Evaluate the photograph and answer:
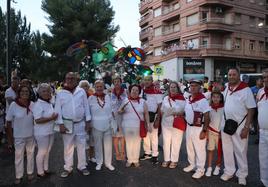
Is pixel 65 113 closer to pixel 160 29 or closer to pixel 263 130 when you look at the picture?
pixel 263 130

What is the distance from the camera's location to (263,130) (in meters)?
5.28

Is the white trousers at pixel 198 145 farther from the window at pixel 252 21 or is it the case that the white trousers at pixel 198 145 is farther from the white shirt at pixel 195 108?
the window at pixel 252 21

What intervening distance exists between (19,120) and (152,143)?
3.02 metres

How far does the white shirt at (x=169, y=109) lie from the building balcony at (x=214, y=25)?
95.9 ft

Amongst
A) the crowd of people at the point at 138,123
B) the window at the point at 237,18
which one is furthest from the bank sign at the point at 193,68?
the crowd of people at the point at 138,123

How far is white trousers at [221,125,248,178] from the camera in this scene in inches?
216

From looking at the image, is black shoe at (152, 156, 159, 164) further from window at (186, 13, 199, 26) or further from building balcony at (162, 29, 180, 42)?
building balcony at (162, 29, 180, 42)

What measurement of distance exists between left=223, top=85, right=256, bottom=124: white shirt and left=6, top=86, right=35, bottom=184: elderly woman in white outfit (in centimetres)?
377

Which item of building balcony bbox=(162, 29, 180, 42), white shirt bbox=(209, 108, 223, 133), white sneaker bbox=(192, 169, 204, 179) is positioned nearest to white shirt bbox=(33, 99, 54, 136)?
white sneaker bbox=(192, 169, 204, 179)

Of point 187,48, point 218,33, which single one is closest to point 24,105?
point 187,48

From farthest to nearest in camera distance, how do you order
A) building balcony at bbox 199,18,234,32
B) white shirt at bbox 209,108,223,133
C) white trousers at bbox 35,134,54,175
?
1. building balcony at bbox 199,18,234,32
2. white shirt at bbox 209,108,223,133
3. white trousers at bbox 35,134,54,175

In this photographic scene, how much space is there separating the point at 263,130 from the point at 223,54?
30275 millimetres

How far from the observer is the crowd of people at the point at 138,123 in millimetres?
5492

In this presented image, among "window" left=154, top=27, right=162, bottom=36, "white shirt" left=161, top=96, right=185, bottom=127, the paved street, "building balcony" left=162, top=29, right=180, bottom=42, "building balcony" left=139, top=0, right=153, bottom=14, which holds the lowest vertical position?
the paved street
